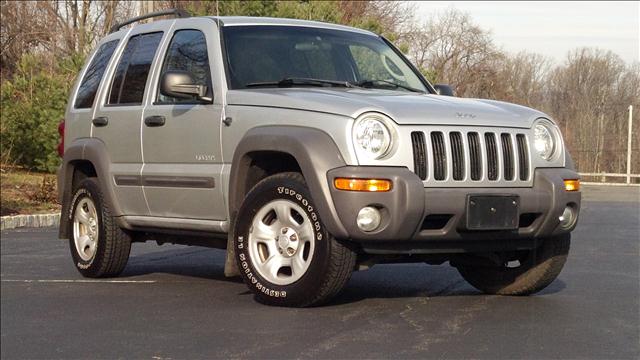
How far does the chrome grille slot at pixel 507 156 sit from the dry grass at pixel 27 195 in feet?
33.3

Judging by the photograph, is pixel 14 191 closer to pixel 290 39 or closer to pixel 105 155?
pixel 105 155

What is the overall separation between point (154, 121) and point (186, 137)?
16.5 inches

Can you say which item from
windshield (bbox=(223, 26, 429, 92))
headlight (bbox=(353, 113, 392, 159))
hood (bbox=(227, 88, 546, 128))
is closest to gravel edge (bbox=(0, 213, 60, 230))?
windshield (bbox=(223, 26, 429, 92))

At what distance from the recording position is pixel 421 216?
6.21m

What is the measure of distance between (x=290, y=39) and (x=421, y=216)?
2.19m

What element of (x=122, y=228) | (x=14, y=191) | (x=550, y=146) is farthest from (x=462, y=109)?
(x=14, y=191)

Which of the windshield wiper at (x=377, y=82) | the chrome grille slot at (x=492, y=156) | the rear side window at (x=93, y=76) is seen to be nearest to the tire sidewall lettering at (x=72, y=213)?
the rear side window at (x=93, y=76)

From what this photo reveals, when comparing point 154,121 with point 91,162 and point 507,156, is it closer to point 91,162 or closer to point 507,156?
point 91,162

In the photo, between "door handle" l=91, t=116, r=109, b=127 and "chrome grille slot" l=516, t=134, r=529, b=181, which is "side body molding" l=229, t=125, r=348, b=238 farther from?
"door handle" l=91, t=116, r=109, b=127

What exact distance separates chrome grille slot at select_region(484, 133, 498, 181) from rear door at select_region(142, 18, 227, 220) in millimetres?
1838

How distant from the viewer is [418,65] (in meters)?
30.0

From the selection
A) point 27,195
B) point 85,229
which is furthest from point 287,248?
point 27,195

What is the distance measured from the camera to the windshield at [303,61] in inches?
293

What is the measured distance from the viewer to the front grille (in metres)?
6.38
